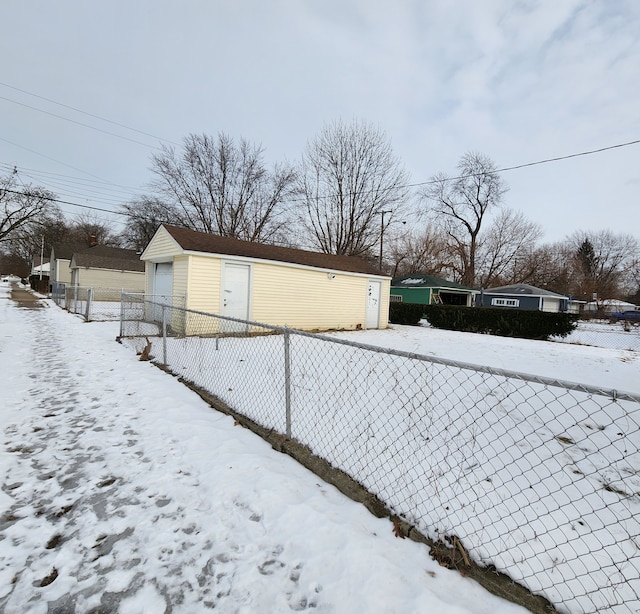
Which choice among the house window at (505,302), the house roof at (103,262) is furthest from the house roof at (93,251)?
the house window at (505,302)

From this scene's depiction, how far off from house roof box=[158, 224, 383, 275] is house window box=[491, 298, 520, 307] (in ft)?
54.6

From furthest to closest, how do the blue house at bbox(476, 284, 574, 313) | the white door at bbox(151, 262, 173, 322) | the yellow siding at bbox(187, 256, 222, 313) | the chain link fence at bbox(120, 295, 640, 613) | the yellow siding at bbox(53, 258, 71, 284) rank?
the yellow siding at bbox(53, 258, 71, 284), the blue house at bbox(476, 284, 574, 313), the white door at bbox(151, 262, 173, 322), the yellow siding at bbox(187, 256, 222, 313), the chain link fence at bbox(120, 295, 640, 613)

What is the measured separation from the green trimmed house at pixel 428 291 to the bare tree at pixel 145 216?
18.9 metres

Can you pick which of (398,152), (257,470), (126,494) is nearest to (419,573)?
(257,470)

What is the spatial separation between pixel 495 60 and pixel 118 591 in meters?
12.9

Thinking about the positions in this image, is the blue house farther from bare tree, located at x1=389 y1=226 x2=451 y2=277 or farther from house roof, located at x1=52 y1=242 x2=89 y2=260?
house roof, located at x1=52 y1=242 x2=89 y2=260

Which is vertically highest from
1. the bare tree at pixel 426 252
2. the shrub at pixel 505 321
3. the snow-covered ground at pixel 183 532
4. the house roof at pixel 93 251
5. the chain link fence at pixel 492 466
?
the bare tree at pixel 426 252

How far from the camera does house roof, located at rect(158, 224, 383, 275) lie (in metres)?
9.98

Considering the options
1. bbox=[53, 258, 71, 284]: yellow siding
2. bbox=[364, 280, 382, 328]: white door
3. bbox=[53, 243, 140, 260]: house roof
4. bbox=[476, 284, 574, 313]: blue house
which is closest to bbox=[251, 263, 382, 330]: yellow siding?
bbox=[364, 280, 382, 328]: white door

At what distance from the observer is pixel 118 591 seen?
62.1 inches

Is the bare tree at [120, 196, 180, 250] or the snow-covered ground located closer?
the snow-covered ground

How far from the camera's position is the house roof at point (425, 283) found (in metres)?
23.3

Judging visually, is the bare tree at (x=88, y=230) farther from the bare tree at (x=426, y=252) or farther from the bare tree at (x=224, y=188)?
the bare tree at (x=426, y=252)

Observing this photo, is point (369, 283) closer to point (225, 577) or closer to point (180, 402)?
point (180, 402)
